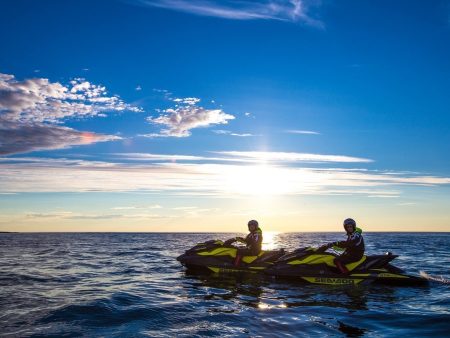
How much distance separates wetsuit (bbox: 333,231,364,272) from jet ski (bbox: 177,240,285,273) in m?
2.90

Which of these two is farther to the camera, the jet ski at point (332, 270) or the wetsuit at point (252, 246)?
the wetsuit at point (252, 246)

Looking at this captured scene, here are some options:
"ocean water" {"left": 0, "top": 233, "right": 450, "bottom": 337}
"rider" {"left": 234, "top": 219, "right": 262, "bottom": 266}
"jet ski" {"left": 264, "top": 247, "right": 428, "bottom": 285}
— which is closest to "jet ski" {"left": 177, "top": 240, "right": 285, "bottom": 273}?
"rider" {"left": 234, "top": 219, "right": 262, "bottom": 266}

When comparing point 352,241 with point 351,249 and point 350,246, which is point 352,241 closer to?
point 350,246

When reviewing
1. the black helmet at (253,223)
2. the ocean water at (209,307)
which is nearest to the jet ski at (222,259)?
the ocean water at (209,307)

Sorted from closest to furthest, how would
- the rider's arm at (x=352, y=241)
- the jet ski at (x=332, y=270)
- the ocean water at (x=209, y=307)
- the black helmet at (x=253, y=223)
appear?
1. the ocean water at (x=209, y=307)
2. the jet ski at (x=332, y=270)
3. the rider's arm at (x=352, y=241)
4. the black helmet at (x=253, y=223)

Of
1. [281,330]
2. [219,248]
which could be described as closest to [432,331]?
[281,330]

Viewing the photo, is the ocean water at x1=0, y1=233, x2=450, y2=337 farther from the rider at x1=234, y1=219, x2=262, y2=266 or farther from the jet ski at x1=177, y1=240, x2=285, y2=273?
the rider at x1=234, y1=219, x2=262, y2=266

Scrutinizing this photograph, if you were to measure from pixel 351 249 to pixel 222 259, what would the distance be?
5.67 metres

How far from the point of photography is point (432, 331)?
30.7 ft

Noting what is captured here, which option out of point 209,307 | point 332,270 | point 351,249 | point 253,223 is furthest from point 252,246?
point 209,307

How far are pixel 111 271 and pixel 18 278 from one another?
4333 mm

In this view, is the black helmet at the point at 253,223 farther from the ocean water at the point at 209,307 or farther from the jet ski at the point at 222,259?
the ocean water at the point at 209,307

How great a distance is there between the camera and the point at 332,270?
1603 centimetres

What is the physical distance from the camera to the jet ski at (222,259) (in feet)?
58.3
